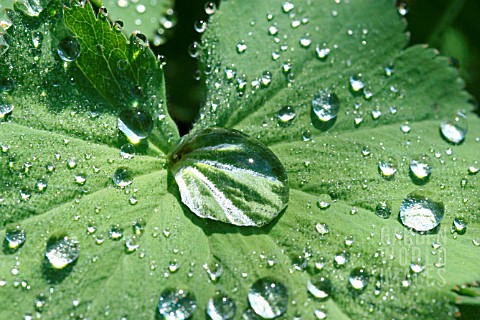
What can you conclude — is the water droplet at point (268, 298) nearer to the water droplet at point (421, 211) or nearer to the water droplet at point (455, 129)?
the water droplet at point (421, 211)

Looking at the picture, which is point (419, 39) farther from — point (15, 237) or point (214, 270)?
point (15, 237)

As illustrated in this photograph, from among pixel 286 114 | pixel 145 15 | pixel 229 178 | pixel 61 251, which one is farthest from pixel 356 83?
pixel 61 251

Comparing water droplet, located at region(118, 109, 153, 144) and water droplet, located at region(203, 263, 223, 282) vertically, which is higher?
water droplet, located at region(118, 109, 153, 144)

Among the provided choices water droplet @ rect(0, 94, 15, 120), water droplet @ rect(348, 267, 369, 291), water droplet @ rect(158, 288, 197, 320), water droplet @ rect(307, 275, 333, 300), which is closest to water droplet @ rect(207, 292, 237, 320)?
water droplet @ rect(158, 288, 197, 320)

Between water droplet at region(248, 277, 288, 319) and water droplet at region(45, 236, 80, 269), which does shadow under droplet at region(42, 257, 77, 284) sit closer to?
water droplet at region(45, 236, 80, 269)

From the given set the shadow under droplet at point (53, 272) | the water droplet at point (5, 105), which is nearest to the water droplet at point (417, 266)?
the shadow under droplet at point (53, 272)
